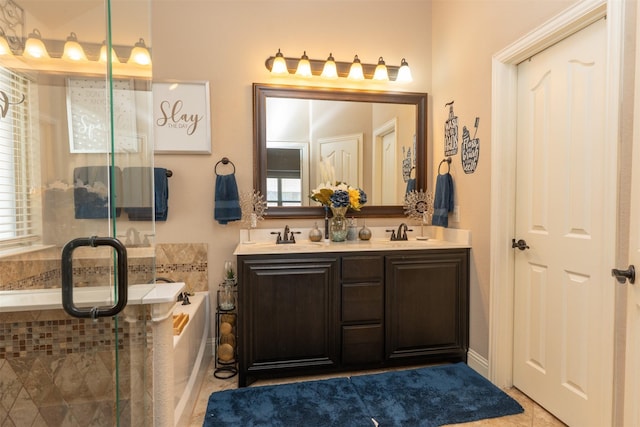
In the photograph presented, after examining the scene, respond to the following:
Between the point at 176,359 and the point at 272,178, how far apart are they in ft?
4.93

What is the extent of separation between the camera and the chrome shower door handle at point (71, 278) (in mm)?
994

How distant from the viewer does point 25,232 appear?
110cm

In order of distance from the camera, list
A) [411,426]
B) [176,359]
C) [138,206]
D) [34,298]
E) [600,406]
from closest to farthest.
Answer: [34,298]
[138,206]
[600,406]
[176,359]
[411,426]

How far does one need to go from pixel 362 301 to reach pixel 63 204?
5.86ft

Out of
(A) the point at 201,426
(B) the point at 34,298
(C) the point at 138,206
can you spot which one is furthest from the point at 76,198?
(A) the point at 201,426

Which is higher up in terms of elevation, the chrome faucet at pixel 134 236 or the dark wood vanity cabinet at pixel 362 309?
the chrome faucet at pixel 134 236

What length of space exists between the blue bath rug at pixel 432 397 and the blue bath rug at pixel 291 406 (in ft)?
0.34

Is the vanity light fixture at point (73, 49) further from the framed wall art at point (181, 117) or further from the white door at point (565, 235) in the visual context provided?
the white door at point (565, 235)

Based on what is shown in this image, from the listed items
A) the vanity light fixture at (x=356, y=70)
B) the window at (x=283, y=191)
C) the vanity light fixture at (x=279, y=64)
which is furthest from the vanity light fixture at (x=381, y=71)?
the window at (x=283, y=191)

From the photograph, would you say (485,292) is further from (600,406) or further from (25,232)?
(25,232)

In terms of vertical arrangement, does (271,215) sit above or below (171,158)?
below

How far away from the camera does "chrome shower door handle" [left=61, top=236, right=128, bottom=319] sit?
99 centimetres

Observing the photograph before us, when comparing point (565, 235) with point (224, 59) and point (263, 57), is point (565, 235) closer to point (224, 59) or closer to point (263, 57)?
point (263, 57)

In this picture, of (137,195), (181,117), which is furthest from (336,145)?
(137,195)
